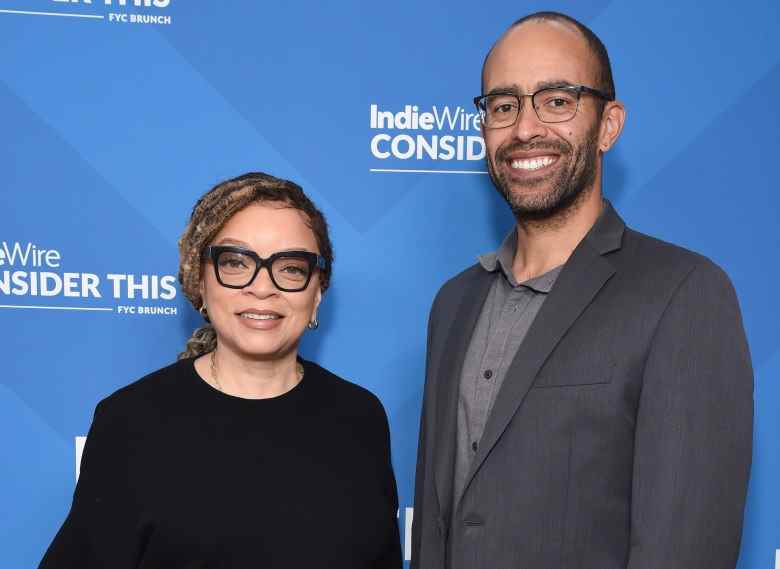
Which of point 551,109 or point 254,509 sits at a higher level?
point 551,109

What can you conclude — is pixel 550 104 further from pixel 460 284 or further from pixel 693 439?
pixel 693 439

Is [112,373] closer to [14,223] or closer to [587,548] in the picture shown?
[14,223]

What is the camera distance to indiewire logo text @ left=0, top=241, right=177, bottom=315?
82.4 inches

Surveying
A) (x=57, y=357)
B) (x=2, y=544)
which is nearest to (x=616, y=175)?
(x=57, y=357)

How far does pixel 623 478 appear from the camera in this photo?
1.27 meters

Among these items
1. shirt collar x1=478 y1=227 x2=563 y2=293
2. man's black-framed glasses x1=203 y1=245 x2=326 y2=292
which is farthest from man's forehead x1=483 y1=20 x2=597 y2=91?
man's black-framed glasses x1=203 y1=245 x2=326 y2=292

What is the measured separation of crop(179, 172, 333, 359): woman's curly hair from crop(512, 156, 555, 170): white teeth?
1.64 feet

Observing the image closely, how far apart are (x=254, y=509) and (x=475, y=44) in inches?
60.7

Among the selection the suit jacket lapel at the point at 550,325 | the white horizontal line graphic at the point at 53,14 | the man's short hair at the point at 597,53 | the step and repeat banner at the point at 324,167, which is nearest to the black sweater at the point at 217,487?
the suit jacket lapel at the point at 550,325

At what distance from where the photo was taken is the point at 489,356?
1486 millimetres

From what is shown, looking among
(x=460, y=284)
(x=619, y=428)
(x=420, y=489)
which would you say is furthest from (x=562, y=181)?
(x=420, y=489)

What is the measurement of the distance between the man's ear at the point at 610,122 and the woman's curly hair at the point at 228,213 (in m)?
0.70

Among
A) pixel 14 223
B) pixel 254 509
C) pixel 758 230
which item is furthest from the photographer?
pixel 758 230

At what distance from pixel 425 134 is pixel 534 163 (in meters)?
0.75
